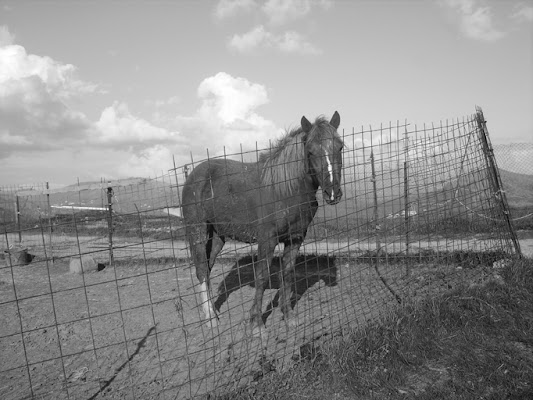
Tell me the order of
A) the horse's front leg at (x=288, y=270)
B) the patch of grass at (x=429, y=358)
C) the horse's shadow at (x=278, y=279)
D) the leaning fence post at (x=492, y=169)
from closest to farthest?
the patch of grass at (x=429, y=358) < the horse's front leg at (x=288, y=270) < the leaning fence post at (x=492, y=169) < the horse's shadow at (x=278, y=279)

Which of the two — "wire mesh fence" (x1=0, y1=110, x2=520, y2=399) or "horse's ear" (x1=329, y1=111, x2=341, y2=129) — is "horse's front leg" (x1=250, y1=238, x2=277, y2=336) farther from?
"horse's ear" (x1=329, y1=111, x2=341, y2=129)

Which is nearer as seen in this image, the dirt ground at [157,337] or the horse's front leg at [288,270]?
the dirt ground at [157,337]

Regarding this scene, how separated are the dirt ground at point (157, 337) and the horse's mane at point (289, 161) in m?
1.02

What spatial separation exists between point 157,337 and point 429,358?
3.17 m

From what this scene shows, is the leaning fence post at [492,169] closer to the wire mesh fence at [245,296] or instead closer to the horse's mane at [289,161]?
the wire mesh fence at [245,296]

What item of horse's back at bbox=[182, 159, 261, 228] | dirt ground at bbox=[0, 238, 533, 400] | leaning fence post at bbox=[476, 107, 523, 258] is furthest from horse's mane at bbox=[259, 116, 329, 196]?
leaning fence post at bbox=[476, 107, 523, 258]

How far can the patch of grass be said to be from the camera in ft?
10.2

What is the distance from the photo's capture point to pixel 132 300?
7016mm

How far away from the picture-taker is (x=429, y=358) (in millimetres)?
3650

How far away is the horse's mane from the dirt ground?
1.02m

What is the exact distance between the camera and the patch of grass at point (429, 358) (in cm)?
311

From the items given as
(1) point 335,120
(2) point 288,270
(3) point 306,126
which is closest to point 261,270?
(2) point 288,270

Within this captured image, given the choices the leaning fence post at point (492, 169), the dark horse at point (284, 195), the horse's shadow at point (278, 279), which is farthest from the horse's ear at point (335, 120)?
the leaning fence post at point (492, 169)

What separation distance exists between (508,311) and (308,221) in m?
2.57
